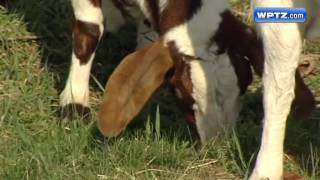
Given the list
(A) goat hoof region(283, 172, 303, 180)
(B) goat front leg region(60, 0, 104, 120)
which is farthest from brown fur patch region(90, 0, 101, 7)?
(A) goat hoof region(283, 172, 303, 180)

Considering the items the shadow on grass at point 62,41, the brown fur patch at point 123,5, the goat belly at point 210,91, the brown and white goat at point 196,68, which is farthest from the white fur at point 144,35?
the goat belly at point 210,91

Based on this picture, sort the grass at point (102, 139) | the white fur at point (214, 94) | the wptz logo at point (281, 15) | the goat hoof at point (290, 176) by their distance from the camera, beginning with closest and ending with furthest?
the wptz logo at point (281, 15) < the goat hoof at point (290, 176) < the grass at point (102, 139) < the white fur at point (214, 94)

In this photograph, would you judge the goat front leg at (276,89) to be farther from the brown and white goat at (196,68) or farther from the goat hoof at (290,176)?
the brown and white goat at (196,68)

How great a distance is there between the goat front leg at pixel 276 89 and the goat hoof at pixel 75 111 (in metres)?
1.26

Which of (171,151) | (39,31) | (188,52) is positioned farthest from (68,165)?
(39,31)

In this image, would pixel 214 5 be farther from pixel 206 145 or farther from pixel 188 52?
pixel 206 145

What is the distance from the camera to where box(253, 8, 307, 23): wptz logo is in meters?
4.11

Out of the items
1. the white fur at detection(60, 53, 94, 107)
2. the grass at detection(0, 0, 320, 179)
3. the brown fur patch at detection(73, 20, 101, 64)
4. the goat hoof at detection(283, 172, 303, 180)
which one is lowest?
the goat hoof at detection(283, 172, 303, 180)

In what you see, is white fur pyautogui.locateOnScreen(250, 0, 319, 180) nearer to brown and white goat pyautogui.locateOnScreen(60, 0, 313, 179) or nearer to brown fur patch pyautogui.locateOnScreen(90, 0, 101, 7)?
brown and white goat pyautogui.locateOnScreen(60, 0, 313, 179)

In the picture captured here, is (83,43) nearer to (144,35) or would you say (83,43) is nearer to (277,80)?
(144,35)

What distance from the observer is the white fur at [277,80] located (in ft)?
13.7

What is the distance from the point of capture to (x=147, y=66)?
4680 millimetres

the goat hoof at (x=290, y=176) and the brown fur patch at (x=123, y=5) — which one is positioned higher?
the brown fur patch at (x=123, y=5)

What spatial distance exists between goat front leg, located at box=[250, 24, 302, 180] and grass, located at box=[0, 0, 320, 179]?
0.23 m
